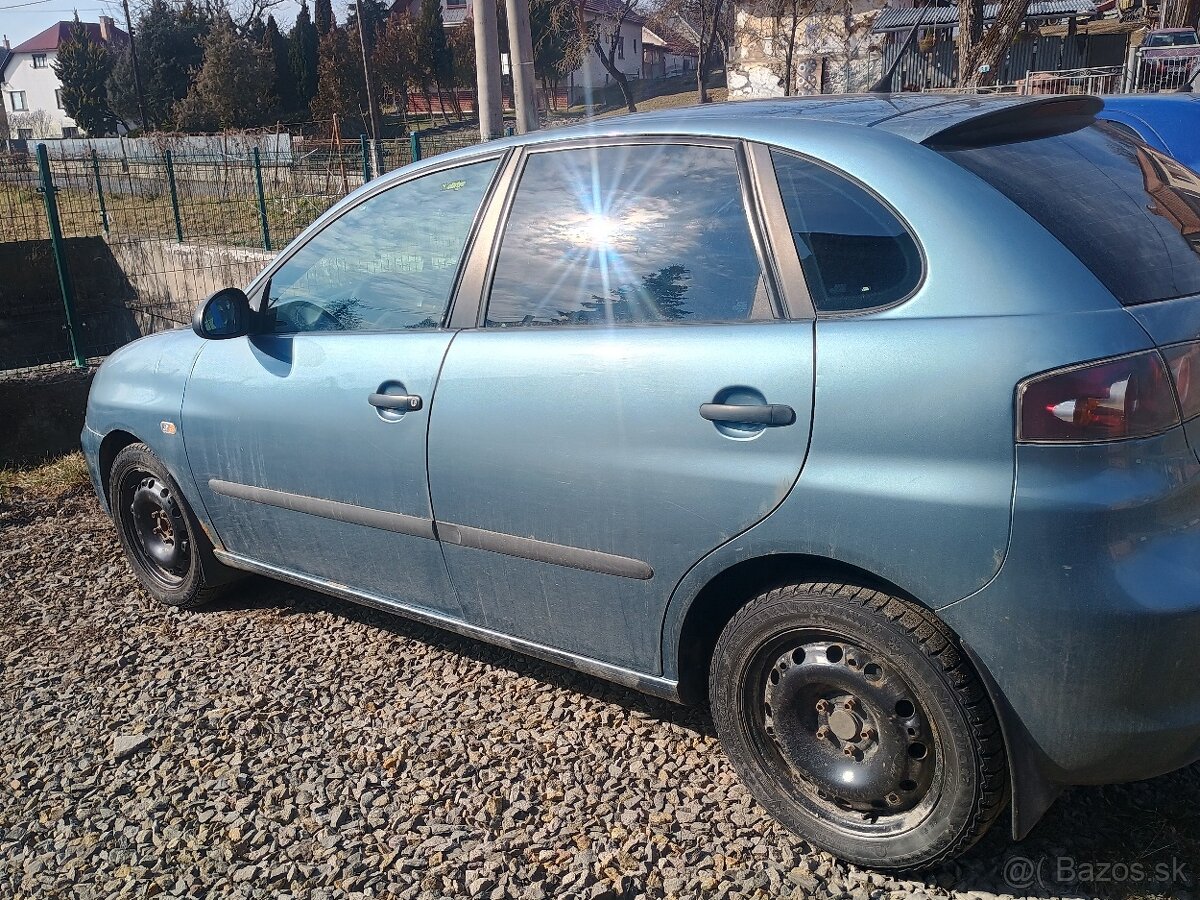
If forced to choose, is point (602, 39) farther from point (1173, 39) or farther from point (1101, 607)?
point (1101, 607)

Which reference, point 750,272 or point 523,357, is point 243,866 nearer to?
point 523,357

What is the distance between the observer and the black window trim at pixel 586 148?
8.53 ft

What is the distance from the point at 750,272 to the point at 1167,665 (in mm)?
1295

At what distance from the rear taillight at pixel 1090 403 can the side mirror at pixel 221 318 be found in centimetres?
272

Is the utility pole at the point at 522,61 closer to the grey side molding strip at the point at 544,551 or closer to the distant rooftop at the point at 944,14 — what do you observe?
the grey side molding strip at the point at 544,551

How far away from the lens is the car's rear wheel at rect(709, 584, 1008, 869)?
2.33m

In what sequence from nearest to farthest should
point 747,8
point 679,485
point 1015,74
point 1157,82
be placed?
1. point 679,485
2. point 1157,82
3. point 1015,74
4. point 747,8

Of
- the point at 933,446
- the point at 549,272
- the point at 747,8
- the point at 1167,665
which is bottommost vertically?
the point at 1167,665

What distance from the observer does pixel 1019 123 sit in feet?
9.00

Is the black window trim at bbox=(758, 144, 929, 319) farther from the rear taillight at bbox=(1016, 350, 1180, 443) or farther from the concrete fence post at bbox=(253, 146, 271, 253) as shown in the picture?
the concrete fence post at bbox=(253, 146, 271, 253)

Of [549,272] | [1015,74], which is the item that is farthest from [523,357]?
[1015,74]

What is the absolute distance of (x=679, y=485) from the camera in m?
2.62

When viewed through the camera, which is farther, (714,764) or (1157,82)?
(1157,82)

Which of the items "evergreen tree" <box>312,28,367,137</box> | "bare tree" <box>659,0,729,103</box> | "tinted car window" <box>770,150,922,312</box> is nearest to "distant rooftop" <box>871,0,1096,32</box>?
"bare tree" <box>659,0,729,103</box>
